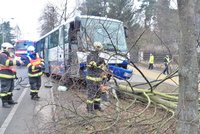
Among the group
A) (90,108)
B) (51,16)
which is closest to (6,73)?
(90,108)

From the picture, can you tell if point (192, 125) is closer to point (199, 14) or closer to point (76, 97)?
point (199, 14)

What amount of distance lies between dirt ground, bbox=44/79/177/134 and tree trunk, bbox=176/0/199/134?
3.15 ft

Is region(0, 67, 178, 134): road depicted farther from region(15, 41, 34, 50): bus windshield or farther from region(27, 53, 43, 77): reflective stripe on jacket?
region(15, 41, 34, 50): bus windshield

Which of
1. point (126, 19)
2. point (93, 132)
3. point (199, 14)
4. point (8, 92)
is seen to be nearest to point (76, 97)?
point (93, 132)

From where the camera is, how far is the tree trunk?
4.24 meters

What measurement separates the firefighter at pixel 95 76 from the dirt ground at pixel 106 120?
1.70 feet

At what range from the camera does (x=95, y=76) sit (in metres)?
7.88

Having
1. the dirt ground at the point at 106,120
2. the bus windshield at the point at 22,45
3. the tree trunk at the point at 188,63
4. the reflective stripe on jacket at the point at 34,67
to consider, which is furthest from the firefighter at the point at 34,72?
the bus windshield at the point at 22,45

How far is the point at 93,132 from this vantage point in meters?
5.53

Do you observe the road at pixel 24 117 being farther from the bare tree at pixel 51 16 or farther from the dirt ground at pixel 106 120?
the bare tree at pixel 51 16

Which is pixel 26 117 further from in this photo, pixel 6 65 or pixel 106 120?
pixel 106 120

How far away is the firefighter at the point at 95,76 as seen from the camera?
7.17m

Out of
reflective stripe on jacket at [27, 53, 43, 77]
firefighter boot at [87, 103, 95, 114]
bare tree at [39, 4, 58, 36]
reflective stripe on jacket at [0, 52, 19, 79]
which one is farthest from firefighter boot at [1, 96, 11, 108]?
bare tree at [39, 4, 58, 36]

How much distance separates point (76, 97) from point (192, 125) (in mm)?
2701
